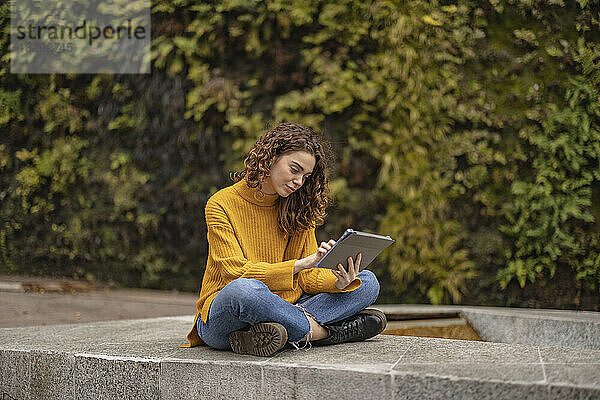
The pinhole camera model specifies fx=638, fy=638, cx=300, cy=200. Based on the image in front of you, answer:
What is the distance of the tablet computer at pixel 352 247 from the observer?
91.0 inches

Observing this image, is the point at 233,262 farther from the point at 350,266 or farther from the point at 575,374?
the point at 575,374

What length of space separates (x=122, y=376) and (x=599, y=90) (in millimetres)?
3782

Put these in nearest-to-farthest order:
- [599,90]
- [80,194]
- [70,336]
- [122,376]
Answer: [122,376] < [70,336] < [599,90] < [80,194]

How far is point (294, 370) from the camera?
227 cm

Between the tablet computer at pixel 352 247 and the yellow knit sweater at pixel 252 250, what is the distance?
0.61ft

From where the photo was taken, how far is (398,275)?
4867 millimetres

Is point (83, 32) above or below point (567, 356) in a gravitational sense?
above

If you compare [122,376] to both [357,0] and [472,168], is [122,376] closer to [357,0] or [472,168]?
[472,168]

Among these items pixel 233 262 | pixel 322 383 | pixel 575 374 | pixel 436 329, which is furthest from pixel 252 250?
pixel 436 329

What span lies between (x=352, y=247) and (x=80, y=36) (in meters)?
4.60

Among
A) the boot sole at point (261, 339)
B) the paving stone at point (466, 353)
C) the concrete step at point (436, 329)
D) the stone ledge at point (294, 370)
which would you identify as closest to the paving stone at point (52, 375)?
the stone ledge at point (294, 370)

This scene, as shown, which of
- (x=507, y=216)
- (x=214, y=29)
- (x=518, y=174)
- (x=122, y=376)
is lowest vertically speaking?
(x=122, y=376)

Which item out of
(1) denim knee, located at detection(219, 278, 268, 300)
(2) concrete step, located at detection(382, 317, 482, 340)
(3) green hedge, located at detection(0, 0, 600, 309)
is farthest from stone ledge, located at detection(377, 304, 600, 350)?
(1) denim knee, located at detection(219, 278, 268, 300)

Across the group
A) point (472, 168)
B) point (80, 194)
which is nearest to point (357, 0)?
point (472, 168)
